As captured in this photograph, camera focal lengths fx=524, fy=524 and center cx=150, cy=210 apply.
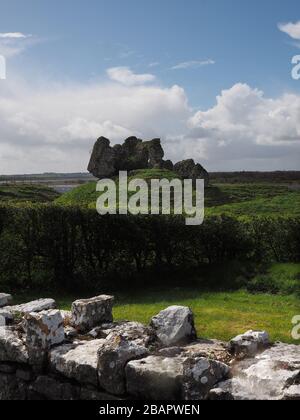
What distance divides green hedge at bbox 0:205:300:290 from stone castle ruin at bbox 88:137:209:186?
112 feet

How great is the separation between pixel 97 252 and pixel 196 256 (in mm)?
4624

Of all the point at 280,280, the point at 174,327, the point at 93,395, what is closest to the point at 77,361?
the point at 93,395

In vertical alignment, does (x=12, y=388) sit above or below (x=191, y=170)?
below

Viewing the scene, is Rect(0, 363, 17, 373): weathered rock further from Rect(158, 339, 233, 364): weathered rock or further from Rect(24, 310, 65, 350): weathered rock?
Rect(158, 339, 233, 364): weathered rock

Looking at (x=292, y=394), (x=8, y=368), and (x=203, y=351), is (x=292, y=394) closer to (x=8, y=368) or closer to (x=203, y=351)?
(x=203, y=351)

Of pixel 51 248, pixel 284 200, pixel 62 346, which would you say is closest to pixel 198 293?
pixel 51 248

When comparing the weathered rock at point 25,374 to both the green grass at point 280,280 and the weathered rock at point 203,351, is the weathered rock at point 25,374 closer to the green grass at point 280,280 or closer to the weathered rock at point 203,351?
the weathered rock at point 203,351

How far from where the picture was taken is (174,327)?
8.05 metres

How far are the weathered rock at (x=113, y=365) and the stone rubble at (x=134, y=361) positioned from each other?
0.01m

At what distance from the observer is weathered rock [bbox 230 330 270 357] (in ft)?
24.1

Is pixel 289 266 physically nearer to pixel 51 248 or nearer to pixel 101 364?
pixel 51 248

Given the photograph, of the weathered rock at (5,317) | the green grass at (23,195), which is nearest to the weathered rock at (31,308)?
the weathered rock at (5,317)

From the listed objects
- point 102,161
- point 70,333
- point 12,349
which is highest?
point 102,161

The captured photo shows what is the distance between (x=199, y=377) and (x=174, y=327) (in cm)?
162
